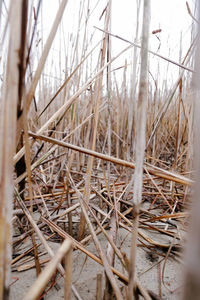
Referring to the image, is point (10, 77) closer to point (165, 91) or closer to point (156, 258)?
point (156, 258)

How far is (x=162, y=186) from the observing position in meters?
1.13

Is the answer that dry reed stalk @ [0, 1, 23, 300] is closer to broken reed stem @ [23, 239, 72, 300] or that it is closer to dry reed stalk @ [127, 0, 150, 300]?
broken reed stem @ [23, 239, 72, 300]

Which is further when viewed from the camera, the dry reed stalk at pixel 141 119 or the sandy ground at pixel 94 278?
the sandy ground at pixel 94 278

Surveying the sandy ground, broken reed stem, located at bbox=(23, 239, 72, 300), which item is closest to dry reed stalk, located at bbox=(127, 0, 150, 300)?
broken reed stem, located at bbox=(23, 239, 72, 300)

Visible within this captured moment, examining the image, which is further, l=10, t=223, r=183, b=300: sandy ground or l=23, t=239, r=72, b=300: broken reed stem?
l=10, t=223, r=183, b=300: sandy ground

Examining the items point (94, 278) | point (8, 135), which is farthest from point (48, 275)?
point (94, 278)

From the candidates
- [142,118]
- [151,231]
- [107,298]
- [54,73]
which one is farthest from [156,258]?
[54,73]

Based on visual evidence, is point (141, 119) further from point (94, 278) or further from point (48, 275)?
point (94, 278)

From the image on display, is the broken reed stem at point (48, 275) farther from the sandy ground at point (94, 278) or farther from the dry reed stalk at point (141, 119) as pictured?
the sandy ground at point (94, 278)

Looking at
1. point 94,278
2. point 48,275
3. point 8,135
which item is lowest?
point 94,278

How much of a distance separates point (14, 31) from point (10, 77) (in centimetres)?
5

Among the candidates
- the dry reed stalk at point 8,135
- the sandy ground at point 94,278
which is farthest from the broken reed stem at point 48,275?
the sandy ground at point 94,278

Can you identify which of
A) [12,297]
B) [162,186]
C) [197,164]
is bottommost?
[12,297]

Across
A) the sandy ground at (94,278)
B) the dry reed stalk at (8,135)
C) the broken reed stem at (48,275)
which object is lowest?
the sandy ground at (94,278)
